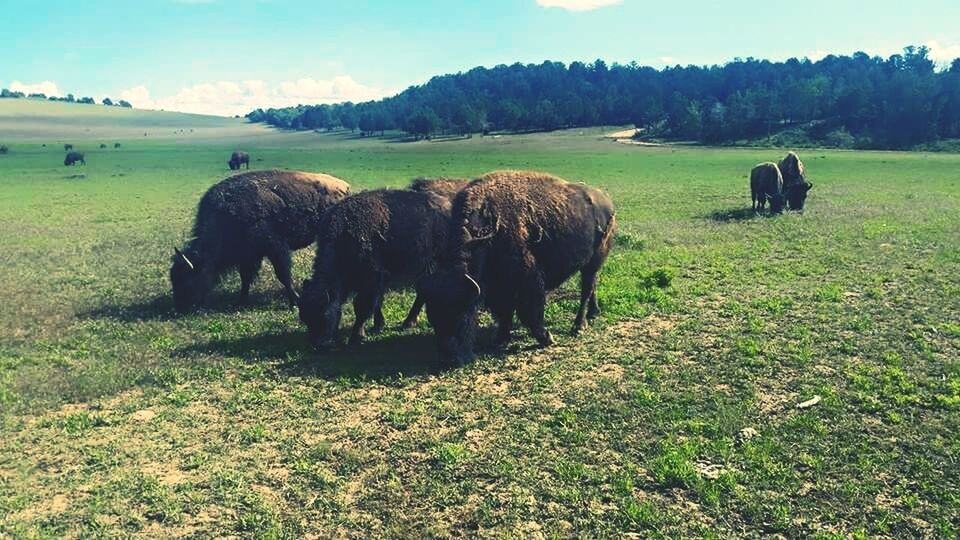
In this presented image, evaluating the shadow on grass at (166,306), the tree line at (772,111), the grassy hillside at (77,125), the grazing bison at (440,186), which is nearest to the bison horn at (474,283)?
the grazing bison at (440,186)

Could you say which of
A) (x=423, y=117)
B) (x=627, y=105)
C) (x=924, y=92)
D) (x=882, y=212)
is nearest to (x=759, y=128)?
(x=924, y=92)

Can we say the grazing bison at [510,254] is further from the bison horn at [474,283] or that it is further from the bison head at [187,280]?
the bison head at [187,280]

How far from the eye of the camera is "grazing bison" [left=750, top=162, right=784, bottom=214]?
26281 millimetres

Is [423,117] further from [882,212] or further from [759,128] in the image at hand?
[882,212]

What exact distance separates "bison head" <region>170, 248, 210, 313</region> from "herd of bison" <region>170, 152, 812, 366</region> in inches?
0.9

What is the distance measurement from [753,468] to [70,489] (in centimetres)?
758

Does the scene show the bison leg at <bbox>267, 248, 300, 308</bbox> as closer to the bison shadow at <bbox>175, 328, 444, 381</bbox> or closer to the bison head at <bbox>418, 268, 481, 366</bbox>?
the bison shadow at <bbox>175, 328, 444, 381</bbox>

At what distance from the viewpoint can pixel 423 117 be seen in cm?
13112

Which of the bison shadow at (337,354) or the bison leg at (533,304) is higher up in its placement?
the bison leg at (533,304)

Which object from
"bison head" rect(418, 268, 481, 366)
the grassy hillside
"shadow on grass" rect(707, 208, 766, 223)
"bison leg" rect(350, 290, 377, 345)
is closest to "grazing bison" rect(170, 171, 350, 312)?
"bison leg" rect(350, 290, 377, 345)

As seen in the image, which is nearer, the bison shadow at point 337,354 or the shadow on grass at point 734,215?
the bison shadow at point 337,354

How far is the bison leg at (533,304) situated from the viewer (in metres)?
11.1

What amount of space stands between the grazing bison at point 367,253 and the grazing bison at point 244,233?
3265 mm

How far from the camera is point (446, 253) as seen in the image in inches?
417
